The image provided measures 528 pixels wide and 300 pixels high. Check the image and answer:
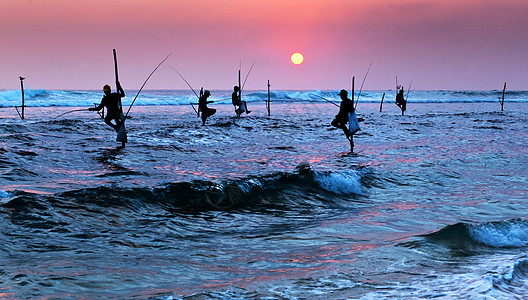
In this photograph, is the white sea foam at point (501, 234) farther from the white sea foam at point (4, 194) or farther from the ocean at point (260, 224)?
the white sea foam at point (4, 194)

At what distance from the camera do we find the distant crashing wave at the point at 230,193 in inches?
283

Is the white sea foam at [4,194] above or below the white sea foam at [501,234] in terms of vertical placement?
above

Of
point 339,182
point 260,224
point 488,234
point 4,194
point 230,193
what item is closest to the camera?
point 488,234

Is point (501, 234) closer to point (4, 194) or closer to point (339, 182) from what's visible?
point (339, 182)

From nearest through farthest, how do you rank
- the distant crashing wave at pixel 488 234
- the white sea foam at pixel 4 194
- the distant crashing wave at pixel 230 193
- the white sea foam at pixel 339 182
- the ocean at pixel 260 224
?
the ocean at pixel 260 224
the distant crashing wave at pixel 488 234
the white sea foam at pixel 4 194
the distant crashing wave at pixel 230 193
the white sea foam at pixel 339 182

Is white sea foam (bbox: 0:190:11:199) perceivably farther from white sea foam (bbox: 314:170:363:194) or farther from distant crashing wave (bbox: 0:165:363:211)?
white sea foam (bbox: 314:170:363:194)

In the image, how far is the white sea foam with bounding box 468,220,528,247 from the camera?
17.6ft

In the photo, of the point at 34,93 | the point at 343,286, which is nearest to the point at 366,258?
the point at 343,286

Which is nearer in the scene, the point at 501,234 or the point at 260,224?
the point at 501,234

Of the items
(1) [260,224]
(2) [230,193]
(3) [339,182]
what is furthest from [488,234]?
(2) [230,193]

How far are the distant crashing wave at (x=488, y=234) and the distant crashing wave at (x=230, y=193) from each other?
Answer: 8.67 feet

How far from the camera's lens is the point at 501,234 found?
5.57 m

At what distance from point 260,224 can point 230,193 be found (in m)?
Result: 1.79

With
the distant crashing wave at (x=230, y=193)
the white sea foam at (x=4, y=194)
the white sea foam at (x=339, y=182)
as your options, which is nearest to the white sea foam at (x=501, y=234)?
the distant crashing wave at (x=230, y=193)
